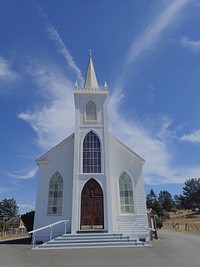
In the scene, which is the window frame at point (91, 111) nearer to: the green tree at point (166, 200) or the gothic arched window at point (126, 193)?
the gothic arched window at point (126, 193)

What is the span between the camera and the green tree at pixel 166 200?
223 feet

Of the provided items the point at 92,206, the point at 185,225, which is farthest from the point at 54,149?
the point at 185,225

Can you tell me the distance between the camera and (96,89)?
1694 centimetres

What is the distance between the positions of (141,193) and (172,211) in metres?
60.8

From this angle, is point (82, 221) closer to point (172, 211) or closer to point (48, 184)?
point (48, 184)

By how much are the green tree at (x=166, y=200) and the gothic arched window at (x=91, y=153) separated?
190 ft

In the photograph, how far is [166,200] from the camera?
69.5 meters

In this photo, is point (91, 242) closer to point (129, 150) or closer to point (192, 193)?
point (129, 150)

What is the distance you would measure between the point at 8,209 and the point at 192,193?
199 feet

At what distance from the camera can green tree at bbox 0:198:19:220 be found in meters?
74.0

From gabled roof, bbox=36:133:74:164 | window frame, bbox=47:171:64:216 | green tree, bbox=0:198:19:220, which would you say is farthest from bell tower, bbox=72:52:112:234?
green tree, bbox=0:198:19:220

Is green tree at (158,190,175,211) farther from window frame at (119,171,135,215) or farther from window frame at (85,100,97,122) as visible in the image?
window frame at (85,100,97,122)

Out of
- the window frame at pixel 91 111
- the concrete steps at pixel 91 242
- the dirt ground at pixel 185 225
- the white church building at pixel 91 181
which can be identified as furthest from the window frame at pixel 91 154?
the dirt ground at pixel 185 225

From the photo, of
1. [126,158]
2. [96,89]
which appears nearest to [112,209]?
[126,158]
